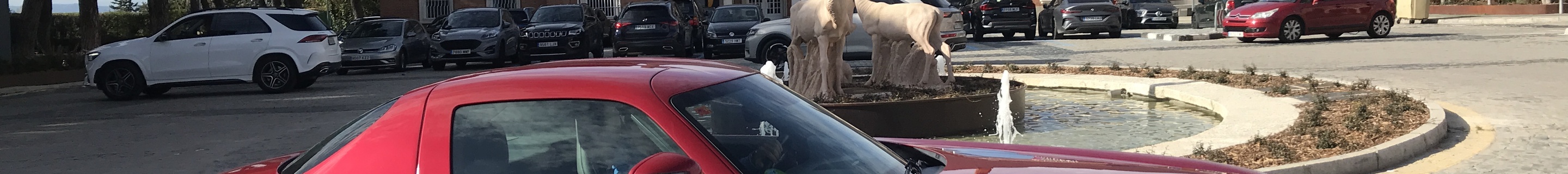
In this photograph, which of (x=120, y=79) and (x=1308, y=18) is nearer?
(x=120, y=79)

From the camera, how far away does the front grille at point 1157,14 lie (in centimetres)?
3481

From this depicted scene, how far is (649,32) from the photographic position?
24.5 metres

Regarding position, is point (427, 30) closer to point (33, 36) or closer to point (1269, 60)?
point (33, 36)

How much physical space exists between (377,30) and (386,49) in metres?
1.30

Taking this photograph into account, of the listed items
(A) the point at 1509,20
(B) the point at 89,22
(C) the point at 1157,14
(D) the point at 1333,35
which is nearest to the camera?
(B) the point at 89,22

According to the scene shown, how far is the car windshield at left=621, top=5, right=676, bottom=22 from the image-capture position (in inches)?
972

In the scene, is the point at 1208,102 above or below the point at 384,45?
above

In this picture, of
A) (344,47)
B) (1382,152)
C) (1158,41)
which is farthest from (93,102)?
(1158,41)

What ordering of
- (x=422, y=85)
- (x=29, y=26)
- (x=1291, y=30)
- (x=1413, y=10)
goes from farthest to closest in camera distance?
(x=1413, y=10), (x=1291, y=30), (x=29, y=26), (x=422, y=85)

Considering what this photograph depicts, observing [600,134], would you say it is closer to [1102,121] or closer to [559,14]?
[1102,121]

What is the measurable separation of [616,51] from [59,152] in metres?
15.4

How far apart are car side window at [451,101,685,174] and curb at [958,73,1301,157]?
4.19 meters

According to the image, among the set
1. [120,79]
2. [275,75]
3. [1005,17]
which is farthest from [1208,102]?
[1005,17]

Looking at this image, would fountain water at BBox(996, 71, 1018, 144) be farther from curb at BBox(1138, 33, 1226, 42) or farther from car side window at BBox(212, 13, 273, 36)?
curb at BBox(1138, 33, 1226, 42)
